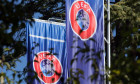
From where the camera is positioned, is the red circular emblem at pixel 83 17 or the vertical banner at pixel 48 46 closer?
the red circular emblem at pixel 83 17

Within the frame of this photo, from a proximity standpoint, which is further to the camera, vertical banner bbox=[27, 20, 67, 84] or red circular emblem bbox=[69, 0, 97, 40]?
vertical banner bbox=[27, 20, 67, 84]

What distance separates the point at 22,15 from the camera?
242 centimetres

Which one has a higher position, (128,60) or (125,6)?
(125,6)

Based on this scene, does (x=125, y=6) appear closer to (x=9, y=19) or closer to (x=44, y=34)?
(x=44, y=34)

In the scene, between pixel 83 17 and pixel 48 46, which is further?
pixel 48 46

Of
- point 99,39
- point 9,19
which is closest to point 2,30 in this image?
point 9,19

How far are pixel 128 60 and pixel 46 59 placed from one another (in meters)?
6.48

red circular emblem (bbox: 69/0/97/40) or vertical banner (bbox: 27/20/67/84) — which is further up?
red circular emblem (bbox: 69/0/97/40)

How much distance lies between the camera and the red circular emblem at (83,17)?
7.82 meters

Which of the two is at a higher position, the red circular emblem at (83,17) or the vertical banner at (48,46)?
the red circular emblem at (83,17)

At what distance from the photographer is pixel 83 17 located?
26.2ft

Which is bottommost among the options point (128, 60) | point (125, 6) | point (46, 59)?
point (46, 59)

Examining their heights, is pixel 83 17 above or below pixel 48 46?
above

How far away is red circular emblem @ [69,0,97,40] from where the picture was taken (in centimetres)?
782
